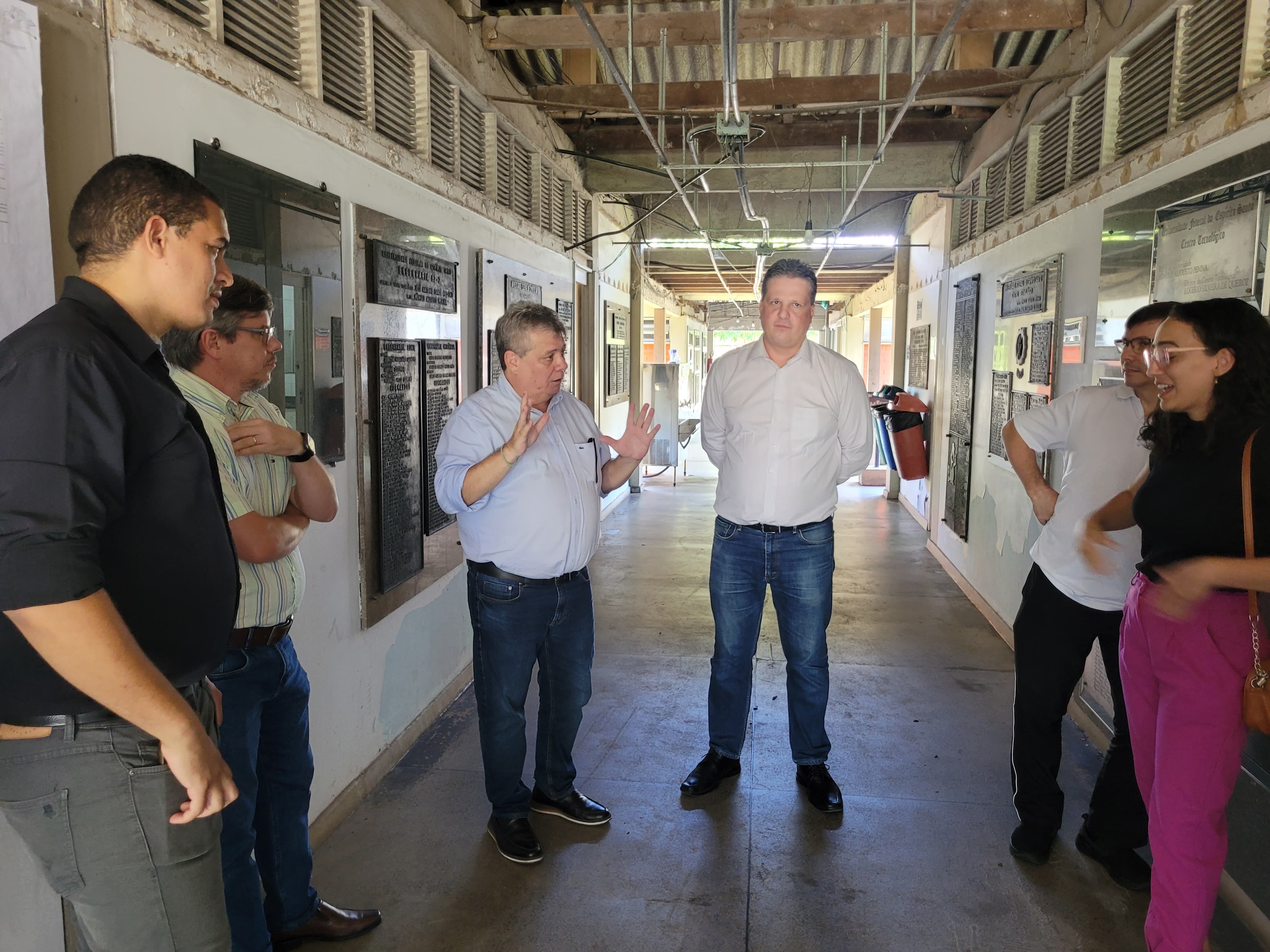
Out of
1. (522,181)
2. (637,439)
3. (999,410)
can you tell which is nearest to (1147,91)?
(999,410)

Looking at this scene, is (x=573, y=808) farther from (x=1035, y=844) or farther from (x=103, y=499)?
(x=103, y=499)

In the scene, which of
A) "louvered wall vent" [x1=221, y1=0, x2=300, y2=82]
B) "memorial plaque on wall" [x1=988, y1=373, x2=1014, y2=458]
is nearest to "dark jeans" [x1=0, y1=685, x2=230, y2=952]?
"louvered wall vent" [x1=221, y1=0, x2=300, y2=82]

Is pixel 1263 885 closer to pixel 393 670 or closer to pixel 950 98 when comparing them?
pixel 393 670

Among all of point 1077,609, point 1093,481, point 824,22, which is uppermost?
point 824,22

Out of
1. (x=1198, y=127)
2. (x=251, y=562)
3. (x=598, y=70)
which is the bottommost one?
(x=251, y=562)

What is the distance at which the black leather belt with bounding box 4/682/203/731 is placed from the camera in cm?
116

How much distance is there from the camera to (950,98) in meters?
4.92

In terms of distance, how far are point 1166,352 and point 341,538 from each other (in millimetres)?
2459

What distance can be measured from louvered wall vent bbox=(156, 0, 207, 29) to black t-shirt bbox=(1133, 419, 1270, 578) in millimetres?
2599

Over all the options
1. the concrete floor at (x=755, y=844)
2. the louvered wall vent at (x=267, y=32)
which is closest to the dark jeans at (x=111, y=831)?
the concrete floor at (x=755, y=844)

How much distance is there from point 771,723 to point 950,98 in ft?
12.4

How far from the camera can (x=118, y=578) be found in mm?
1187

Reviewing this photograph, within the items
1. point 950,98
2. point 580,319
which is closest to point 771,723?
point 950,98

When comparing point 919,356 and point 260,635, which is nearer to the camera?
point 260,635
